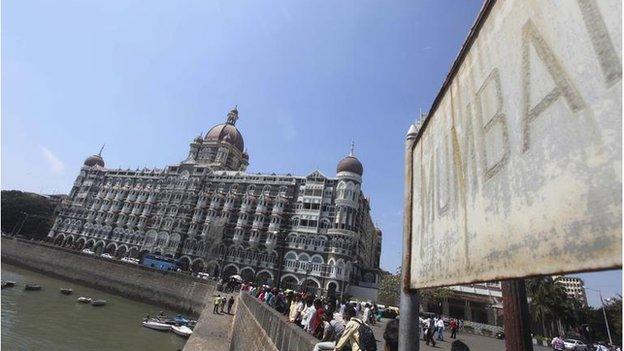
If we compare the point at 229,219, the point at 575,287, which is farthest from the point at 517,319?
the point at 575,287

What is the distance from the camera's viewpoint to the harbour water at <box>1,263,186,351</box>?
20500mm

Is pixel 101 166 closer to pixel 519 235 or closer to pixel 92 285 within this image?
pixel 92 285

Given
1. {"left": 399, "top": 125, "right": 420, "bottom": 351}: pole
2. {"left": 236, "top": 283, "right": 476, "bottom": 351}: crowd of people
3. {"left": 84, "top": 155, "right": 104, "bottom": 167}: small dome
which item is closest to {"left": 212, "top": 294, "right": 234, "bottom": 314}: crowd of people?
{"left": 236, "top": 283, "right": 476, "bottom": 351}: crowd of people

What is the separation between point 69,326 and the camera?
24.2 meters

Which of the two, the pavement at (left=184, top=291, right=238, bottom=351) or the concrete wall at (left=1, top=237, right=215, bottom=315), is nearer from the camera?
the pavement at (left=184, top=291, right=238, bottom=351)

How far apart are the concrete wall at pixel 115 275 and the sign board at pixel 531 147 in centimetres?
3699

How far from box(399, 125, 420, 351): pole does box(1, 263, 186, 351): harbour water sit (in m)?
23.7

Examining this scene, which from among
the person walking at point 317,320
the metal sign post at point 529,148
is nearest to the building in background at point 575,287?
the person walking at point 317,320

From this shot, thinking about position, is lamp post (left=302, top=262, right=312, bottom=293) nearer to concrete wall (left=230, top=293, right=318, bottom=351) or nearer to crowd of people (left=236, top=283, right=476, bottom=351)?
concrete wall (left=230, top=293, right=318, bottom=351)

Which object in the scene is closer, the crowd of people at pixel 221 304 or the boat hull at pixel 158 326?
the crowd of people at pixel 221 304

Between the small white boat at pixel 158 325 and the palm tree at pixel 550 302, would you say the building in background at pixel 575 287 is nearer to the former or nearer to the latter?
the palm tree at pixel 550 302

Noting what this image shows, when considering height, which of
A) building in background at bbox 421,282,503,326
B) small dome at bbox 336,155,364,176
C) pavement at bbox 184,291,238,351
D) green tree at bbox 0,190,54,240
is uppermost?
small dome at bbox 336,155,364,176

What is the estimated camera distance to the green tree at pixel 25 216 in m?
70.9

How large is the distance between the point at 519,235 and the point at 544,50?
0.65m
